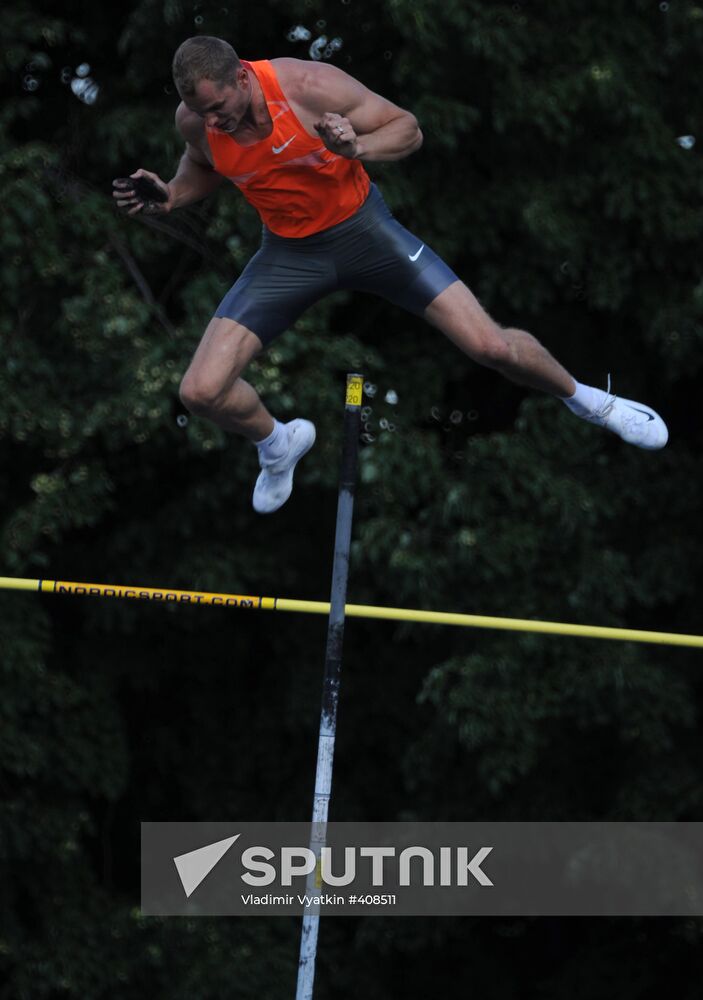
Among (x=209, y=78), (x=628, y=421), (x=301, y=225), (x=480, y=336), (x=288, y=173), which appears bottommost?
(x=628, y=421)

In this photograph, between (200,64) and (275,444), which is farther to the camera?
(275,444)

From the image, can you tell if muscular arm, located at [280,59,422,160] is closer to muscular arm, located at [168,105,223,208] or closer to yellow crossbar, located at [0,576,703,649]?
muscular arm, located at [168,105,223,208]

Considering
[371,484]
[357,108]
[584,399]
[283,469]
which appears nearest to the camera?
[357,108]

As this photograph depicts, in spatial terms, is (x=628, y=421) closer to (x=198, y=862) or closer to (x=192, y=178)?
(x=192, y=178)

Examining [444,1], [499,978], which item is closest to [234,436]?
[444,1]

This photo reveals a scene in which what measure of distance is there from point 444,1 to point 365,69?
2.85 feet

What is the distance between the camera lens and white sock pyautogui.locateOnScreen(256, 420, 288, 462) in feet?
17.9

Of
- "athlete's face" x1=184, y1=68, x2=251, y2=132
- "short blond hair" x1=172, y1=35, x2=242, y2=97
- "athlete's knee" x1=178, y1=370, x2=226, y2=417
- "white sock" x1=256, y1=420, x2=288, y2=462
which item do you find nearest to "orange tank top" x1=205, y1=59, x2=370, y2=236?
"athlete's face" x1=184, y1=68, x2=251, y2=132

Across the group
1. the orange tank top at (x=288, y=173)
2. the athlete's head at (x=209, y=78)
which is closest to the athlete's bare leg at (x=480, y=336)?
the orange tank top at (x=288, y=173)

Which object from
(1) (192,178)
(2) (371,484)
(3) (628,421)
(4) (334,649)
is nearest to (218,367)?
(1) (192,178)

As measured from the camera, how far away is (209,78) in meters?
4.48

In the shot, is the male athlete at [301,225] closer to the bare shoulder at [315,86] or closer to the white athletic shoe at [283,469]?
the bare shoulder at [315,86]

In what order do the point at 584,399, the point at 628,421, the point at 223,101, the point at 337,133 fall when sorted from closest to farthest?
1. the point at 337,133
2. the point at 223,101
3. the point at 584,399
4. the point at 628,421

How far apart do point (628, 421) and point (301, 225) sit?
1.17 metres
